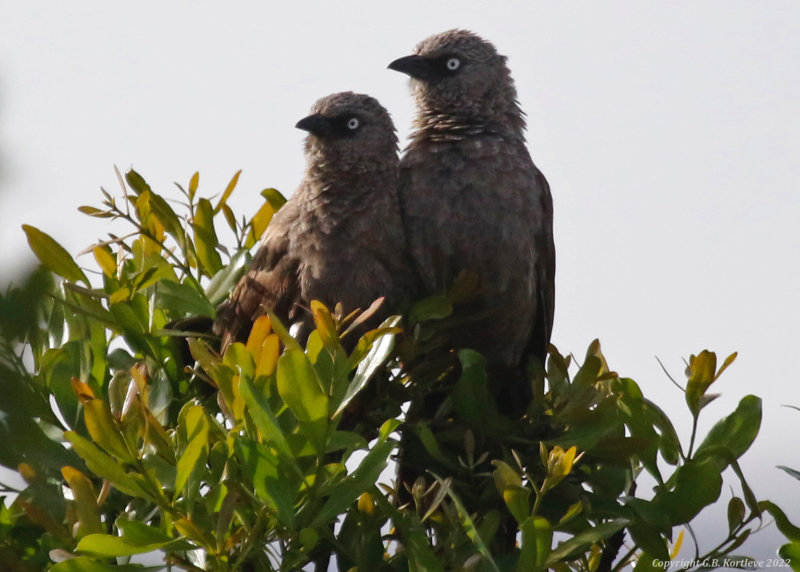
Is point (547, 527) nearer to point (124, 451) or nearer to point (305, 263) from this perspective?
point (124, 451)

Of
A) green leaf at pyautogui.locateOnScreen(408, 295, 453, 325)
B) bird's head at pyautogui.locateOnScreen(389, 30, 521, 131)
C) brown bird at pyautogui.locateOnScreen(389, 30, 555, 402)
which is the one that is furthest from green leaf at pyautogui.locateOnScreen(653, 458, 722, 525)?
bird's head at pyautogui.locateOnScreen(389, 30, 521, 131)

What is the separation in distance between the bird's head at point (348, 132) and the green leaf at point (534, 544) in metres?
1.73

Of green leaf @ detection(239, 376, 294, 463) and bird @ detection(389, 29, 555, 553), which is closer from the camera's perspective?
green leaf @ detection(239, 376, 294, 463)

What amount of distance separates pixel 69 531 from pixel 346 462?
605mm

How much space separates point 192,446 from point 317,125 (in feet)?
6.20

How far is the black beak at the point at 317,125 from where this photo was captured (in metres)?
3.52

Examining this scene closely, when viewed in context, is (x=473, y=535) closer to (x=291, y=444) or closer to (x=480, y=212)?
(x=291, y=444)

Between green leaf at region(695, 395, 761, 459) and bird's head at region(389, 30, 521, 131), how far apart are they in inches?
62.7

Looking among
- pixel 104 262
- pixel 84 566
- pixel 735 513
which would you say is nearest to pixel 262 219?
pixel 104 262

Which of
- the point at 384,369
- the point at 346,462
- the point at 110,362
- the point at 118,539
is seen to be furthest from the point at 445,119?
the point at 118,539

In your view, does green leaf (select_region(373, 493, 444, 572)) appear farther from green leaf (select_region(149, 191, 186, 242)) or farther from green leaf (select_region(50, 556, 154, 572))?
green leaf (select_region(149, 191, 186, 242))

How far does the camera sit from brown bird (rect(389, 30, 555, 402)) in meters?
3.34

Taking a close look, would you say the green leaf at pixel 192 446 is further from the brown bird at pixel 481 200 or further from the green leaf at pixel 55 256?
the brown bird at pixel 481 200

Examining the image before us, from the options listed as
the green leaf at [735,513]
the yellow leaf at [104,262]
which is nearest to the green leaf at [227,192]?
the yellow leaf at [104,262]
